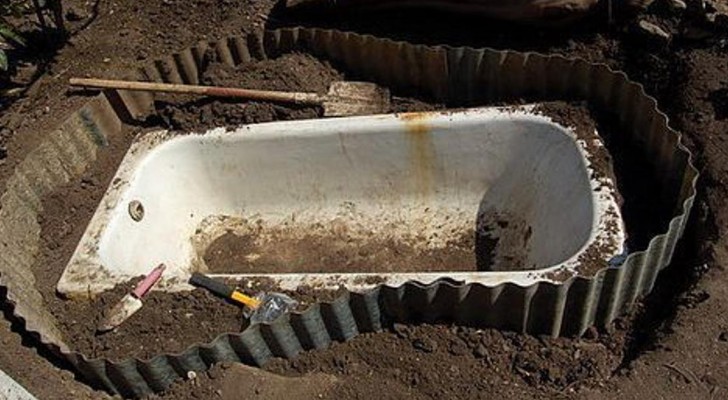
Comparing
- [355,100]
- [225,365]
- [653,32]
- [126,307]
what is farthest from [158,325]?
[653,32]

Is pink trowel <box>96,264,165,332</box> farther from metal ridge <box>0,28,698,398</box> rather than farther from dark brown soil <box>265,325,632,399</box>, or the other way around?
dark brown soil <box>265,325,632,399</box>

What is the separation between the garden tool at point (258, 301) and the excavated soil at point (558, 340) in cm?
8

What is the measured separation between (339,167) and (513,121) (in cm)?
116

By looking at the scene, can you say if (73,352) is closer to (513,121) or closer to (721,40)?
(513,121)

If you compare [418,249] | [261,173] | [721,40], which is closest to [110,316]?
[261,173]

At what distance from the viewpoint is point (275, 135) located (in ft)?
16.4

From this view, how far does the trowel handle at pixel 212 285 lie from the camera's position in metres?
4.08

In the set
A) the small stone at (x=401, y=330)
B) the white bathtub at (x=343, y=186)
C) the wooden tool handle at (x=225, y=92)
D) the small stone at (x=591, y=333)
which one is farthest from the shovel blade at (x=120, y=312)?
the small stone at (x=591, y=333)

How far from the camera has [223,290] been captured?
13.4ft

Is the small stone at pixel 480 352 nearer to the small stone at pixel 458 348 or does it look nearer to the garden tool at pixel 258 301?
the small stone at pixel 458 348

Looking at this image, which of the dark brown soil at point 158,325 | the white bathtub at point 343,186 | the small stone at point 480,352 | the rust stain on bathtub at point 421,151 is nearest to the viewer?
the small stone at point 480,352

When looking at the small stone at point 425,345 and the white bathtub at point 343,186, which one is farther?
the white bathtub at point 343,186

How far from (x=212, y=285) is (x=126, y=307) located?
48 centimetres

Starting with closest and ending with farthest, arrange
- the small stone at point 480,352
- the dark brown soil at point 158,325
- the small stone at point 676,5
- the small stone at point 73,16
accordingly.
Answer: the small stone at point 480,352 → the dark brown soil at point 158,325 → the small stone at point 676,5 → the small stone at point 73,16
